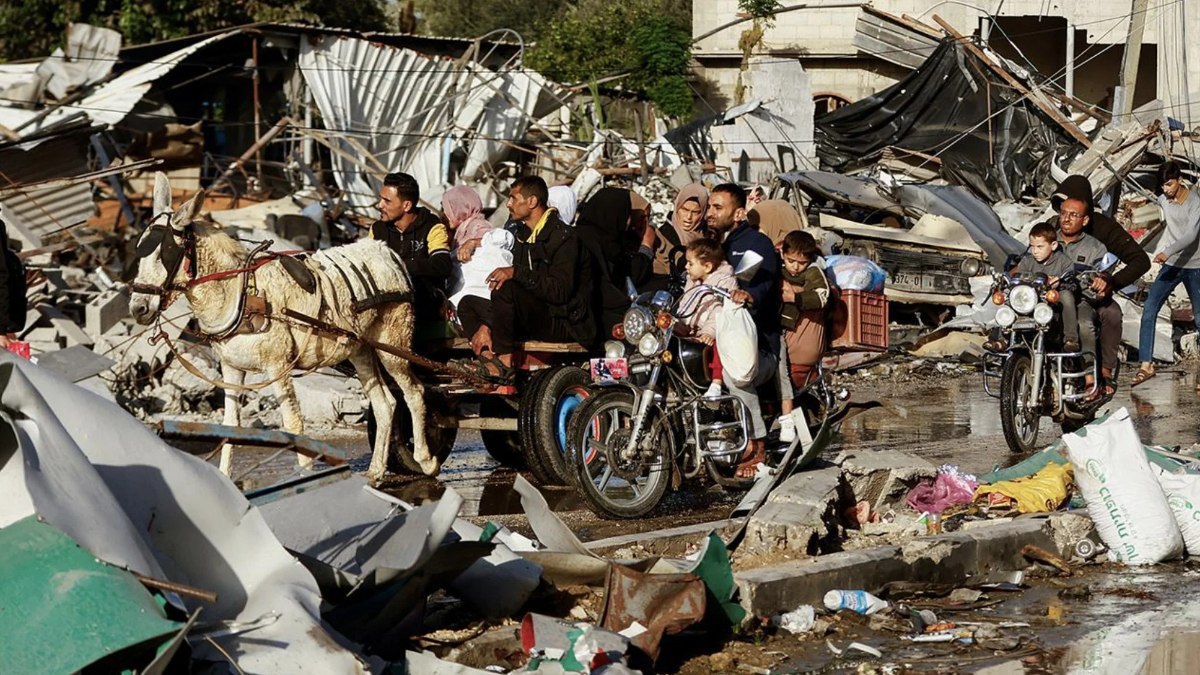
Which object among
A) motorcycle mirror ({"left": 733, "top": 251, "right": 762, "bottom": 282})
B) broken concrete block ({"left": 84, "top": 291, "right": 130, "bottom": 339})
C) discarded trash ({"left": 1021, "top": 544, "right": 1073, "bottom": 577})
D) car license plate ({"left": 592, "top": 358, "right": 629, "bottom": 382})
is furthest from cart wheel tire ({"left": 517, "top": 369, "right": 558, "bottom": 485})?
broken concrete block ({"left": 84, "top": 291, "right": 130, "bottom": 339})

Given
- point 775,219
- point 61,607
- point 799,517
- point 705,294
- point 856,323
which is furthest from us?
point 775,219

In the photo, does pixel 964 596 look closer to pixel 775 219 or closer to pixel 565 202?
pixel 565 202

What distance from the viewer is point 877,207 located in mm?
23594

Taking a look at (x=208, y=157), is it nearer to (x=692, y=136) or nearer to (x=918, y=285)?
(x=692, y=136)

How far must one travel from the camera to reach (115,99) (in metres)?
25.0

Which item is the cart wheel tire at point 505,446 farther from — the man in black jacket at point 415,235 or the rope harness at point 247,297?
the rope harness at point 247,297

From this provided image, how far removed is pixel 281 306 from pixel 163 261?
2.61 feet

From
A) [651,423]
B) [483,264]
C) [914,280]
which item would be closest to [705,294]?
[651,423]

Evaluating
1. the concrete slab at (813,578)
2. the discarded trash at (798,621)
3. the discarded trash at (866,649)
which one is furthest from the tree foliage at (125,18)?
the discarded trash at (866,649)

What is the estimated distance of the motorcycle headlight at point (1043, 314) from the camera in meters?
11.9

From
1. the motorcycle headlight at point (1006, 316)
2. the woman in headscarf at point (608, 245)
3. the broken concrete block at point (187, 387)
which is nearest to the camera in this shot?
the woman in headscarf at point (608, 245)

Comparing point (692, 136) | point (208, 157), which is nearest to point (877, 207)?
point (692, 136)

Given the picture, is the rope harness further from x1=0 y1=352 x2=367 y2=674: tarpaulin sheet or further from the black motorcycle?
x1=0 y1=352 x2=367 y2=674: tarpaulin sheet

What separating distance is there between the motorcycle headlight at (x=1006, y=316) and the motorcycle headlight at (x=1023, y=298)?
6cm
